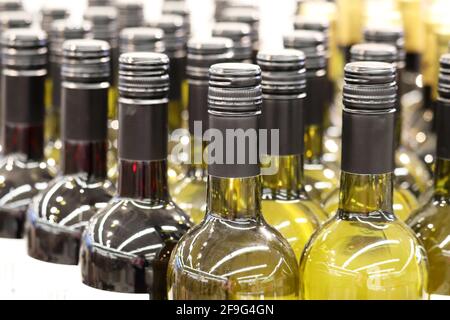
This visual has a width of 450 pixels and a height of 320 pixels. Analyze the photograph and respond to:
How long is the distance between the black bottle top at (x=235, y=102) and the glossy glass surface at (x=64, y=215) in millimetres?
377

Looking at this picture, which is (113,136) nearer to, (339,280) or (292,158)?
(292,158)

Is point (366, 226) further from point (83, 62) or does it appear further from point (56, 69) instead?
point (56, 69)

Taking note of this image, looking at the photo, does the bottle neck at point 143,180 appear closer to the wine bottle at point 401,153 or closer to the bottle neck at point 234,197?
the bottle neck at point 234,197

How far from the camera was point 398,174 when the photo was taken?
182 cm

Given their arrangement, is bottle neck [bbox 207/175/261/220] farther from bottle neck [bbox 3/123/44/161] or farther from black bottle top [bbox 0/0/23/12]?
black bottle top [bbox 0/0/23/12]

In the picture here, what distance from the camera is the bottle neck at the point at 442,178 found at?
4.93 feet

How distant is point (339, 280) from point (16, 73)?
661mm

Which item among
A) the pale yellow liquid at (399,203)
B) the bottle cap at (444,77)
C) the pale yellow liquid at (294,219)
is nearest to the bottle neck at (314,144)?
the pale yellow liquid at (399,203)

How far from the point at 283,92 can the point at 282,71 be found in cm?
3

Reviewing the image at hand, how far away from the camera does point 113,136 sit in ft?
6.57

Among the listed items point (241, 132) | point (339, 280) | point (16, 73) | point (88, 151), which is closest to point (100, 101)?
point (88, 151)

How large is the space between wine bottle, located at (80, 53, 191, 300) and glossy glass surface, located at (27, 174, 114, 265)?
0.11 metres

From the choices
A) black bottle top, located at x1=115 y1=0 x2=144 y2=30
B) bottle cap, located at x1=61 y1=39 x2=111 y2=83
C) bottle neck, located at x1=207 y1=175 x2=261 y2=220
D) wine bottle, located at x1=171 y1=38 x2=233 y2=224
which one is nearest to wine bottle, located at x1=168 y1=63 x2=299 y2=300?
bottle neck, located at x1=207 y1=175 x2=261 y2=220

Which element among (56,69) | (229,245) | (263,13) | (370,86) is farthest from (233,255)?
(263,13)
